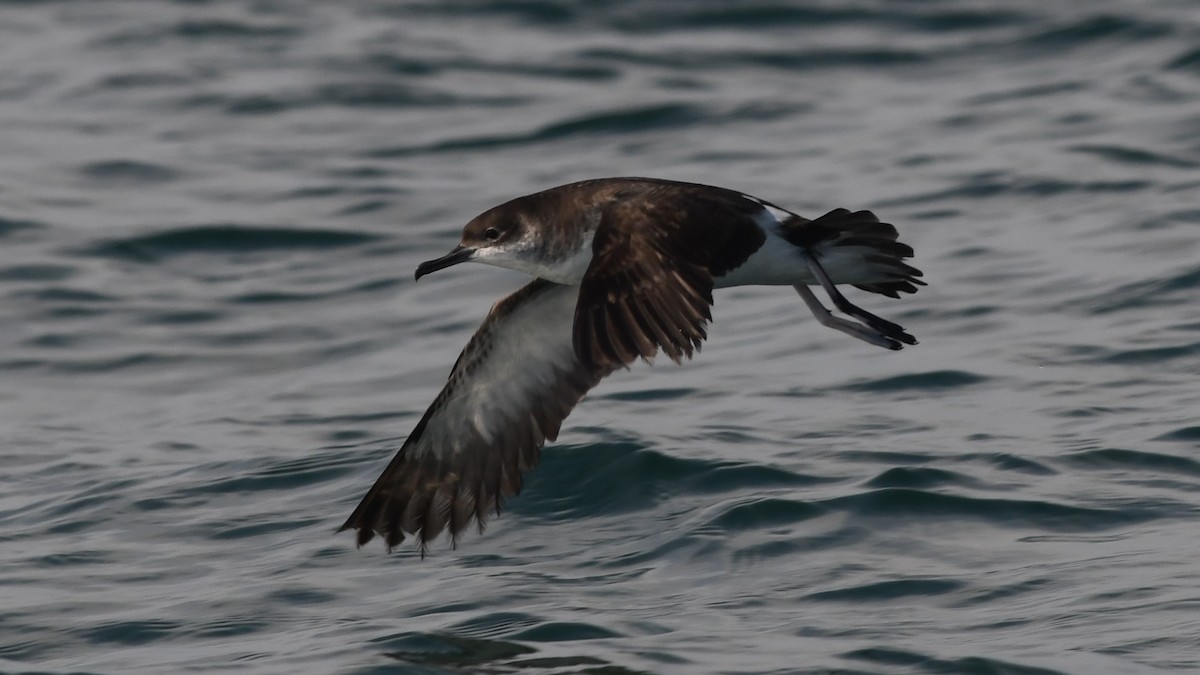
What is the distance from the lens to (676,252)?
630 cm

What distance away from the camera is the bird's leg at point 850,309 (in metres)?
6.75

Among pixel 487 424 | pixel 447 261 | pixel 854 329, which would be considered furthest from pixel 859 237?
pixel 487 424

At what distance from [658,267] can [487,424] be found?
1.67m

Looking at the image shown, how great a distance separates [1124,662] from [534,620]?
6.57 feet

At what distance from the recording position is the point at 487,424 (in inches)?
301

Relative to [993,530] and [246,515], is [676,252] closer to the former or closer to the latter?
[993,530]

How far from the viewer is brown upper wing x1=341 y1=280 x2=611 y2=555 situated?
7.49m

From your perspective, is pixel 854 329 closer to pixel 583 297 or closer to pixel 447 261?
pixel 583 297

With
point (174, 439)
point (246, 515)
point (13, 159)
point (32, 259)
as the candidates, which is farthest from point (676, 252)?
point (13, 159)

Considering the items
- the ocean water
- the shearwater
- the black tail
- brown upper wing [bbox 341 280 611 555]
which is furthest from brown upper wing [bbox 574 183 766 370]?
the ocean water

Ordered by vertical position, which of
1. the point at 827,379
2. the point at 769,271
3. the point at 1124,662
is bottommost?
the point at 1124,662

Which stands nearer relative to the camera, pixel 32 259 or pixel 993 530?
pixel 993 530

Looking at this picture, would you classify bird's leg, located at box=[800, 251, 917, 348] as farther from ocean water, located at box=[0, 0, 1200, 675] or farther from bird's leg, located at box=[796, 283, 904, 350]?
ocean water, located at box=[0, 0, 1200, 675]

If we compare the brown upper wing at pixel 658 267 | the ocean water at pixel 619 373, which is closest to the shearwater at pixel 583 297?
the brown upper wing at pixel 658 267
